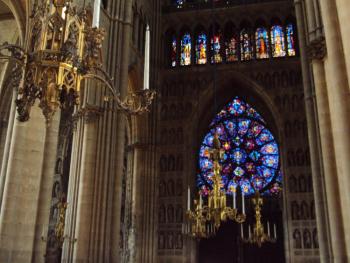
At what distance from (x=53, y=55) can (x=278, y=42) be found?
18.9m

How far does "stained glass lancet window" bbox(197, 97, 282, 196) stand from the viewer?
2186 centimetres

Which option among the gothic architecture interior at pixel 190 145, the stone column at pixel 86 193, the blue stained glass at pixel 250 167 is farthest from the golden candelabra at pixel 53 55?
the blue stained glass at pixel 250 167

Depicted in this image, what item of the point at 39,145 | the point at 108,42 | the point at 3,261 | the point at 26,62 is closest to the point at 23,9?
the point at 108,42

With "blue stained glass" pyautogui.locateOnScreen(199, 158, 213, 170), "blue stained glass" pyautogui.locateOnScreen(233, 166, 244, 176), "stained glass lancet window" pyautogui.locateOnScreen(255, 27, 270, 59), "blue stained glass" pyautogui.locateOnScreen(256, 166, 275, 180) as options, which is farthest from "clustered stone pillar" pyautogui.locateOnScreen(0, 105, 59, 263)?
"stained glass lancet window" pyautogui.locateOnScreen(255, 27, 270, 59)

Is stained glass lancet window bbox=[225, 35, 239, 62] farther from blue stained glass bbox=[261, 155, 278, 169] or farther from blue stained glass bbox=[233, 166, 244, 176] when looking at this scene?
blue stained glass bbox=[233, 166, 244, 176]

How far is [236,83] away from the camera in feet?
74.8

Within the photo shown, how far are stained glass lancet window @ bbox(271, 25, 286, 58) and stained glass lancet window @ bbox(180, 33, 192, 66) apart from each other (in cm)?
441

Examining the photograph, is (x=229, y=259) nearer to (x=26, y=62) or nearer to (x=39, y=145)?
(x=39, y=145)

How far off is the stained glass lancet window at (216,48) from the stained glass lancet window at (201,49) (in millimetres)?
Result: 377

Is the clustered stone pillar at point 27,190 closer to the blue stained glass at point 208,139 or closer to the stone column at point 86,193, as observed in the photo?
the stone column at point 86,193

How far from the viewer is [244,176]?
72.3ft

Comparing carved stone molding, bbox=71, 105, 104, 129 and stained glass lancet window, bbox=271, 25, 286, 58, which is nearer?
carved stone molding, bbox=71, 105, 104, 129

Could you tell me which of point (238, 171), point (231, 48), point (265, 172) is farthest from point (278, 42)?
point (238, 171)

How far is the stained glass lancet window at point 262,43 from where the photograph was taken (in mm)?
22781
